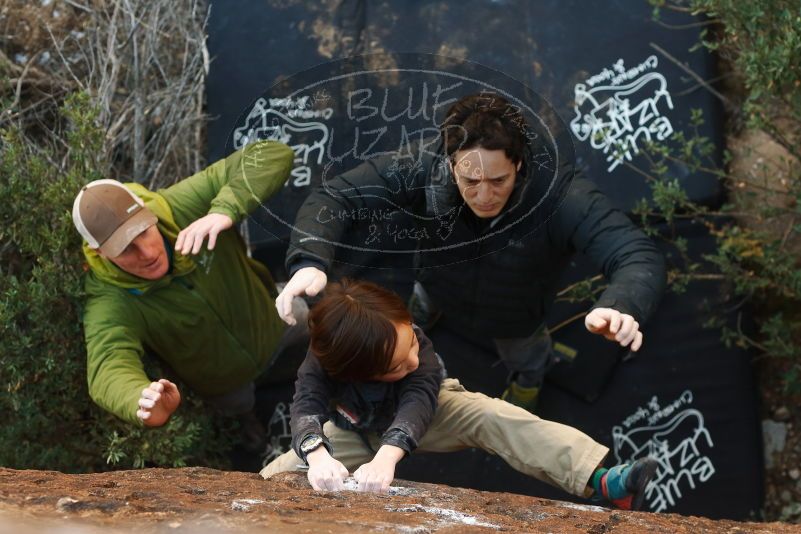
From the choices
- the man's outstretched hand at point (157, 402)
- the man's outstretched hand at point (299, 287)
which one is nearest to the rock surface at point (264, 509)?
the man's outstretched hand at point (157, 402)

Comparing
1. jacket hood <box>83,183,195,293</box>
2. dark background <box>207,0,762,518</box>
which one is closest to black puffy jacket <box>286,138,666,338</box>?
jacket hood <box>83,183,195,293</box>

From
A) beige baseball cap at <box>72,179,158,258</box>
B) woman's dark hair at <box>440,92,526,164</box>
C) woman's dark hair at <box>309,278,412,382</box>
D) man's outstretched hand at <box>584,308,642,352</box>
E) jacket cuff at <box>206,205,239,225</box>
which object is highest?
woman's dark hair at <box>440,92,526,164</box>

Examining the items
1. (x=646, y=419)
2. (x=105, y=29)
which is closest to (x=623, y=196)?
(x=646, y=419)

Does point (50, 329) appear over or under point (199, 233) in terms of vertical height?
under

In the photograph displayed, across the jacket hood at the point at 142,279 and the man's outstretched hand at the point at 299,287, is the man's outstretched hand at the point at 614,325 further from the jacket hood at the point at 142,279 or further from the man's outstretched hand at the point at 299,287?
the jacket hood at the point at 142,279

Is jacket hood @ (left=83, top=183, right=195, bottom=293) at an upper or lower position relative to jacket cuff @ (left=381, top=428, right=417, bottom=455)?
upper

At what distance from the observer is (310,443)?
8.00 feet

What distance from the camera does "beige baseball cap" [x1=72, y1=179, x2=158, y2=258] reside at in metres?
3.09

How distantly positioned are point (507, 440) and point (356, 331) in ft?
2.19

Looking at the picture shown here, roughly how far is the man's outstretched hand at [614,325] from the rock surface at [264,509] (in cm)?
45

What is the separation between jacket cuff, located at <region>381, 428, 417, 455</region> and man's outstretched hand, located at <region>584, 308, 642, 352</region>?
21.3 inches

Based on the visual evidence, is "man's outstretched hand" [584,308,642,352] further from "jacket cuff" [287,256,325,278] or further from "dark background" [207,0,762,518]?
"dark background" [207,0,762,518]

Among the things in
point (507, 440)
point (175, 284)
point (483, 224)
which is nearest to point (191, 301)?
point (175, 284)

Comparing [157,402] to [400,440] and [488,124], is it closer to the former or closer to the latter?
[400,440]
